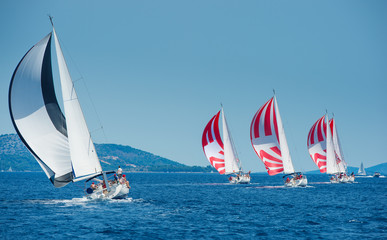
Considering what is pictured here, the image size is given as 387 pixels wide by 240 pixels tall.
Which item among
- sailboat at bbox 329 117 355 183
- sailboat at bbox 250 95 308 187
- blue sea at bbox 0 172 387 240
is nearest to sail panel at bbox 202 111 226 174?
sailboat at bbox 250 95 308 187

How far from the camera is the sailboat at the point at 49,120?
98.8ft

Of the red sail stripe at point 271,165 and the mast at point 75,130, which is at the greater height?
the mast at point 75,130

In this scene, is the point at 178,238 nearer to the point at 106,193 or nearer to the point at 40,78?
the point at 106,193

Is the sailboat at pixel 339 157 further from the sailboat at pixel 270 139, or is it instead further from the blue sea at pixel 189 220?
the blue sea at pixel 189 220

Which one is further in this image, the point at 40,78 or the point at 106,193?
the point at 106,193

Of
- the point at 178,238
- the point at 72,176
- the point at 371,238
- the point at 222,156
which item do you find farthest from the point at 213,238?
the point at 222,156

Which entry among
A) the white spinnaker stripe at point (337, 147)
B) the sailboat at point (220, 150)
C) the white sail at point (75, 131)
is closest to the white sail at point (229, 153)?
the sailboat at point (220, 150)

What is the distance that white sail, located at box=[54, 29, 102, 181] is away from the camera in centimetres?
3125

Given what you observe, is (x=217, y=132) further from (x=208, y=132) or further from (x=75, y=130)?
(x=75, y=130)

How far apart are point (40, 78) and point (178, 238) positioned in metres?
16.2

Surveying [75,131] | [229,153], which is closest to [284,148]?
[229,153]

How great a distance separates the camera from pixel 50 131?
103ft

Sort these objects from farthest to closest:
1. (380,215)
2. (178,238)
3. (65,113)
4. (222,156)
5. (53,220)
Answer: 1. (222,156)
2. (65,113)
3. (380,215)
4. (53,220)
5. (178,238)

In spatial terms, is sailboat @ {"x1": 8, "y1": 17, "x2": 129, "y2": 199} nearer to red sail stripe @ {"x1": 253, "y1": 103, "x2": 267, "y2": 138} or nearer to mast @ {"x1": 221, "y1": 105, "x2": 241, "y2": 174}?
red sail stripe @ {"x1": 253, "y1": 103, "x2": 267, "y2": 138}
